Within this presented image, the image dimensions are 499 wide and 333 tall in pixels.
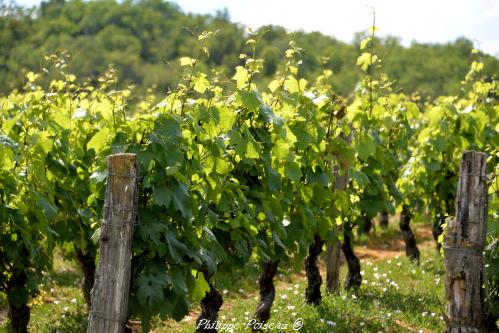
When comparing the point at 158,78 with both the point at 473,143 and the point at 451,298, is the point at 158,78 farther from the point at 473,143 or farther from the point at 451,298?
the point at 451,298

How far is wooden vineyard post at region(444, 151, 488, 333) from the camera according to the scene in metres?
4.60

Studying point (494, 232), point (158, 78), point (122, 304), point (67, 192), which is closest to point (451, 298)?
point (494, 232)

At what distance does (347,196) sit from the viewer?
6.81 m

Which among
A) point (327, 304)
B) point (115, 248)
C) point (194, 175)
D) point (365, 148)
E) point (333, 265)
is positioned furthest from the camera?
point (333, 265)

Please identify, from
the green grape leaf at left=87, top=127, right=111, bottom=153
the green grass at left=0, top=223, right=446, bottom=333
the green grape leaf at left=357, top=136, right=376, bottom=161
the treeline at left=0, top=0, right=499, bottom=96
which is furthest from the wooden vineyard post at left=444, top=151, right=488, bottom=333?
the treeline at left=0, top=0, right=499, bottom=96

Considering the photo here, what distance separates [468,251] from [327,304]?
9.87 ft

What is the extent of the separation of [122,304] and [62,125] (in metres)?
2.81

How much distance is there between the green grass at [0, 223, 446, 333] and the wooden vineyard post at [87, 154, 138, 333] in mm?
2628

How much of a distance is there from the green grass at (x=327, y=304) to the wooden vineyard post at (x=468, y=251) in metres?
1.36

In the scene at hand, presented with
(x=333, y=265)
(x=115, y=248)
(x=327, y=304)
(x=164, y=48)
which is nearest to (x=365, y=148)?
(x=333, y=265)

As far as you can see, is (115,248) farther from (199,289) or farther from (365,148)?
(365,148)

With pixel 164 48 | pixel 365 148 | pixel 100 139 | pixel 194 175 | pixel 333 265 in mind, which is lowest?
pixel 333 265

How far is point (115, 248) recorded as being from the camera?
4.01m

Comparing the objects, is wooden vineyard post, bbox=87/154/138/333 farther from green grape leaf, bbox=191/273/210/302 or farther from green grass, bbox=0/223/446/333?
green grass, bbox=0/223/446/333
